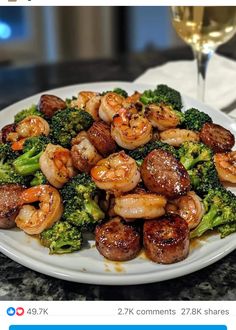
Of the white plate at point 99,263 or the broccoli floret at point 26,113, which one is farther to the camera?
the broccoli floret at point 26,113

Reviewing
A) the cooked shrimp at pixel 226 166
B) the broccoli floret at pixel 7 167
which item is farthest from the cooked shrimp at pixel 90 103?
the cooked shrimp at pixel 226 166

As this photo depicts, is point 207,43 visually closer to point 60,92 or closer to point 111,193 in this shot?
point 60,92

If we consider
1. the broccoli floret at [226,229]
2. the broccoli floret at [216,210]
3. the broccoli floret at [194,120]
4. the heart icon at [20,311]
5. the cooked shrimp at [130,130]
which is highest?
the cooked shrimp at [130,130]

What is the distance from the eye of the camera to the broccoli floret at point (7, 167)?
1343 mm

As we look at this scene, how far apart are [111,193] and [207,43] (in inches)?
35.1

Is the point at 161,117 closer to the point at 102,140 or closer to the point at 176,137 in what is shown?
the point at 176,137

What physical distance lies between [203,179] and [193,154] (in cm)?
8

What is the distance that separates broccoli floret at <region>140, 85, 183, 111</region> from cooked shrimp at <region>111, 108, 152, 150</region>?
0.26 m

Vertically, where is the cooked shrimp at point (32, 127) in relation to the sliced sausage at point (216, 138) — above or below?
above

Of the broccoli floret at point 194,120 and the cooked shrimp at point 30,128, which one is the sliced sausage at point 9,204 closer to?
the cooked shrimp at point 30,128

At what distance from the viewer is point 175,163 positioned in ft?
4.12

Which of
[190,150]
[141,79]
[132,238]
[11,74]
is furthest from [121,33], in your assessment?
[132,238]

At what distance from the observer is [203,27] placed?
6.00ft

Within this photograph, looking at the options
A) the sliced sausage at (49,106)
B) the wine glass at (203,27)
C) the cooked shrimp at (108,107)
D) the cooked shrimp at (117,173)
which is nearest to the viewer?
the cooked shrimp at (117,173)
